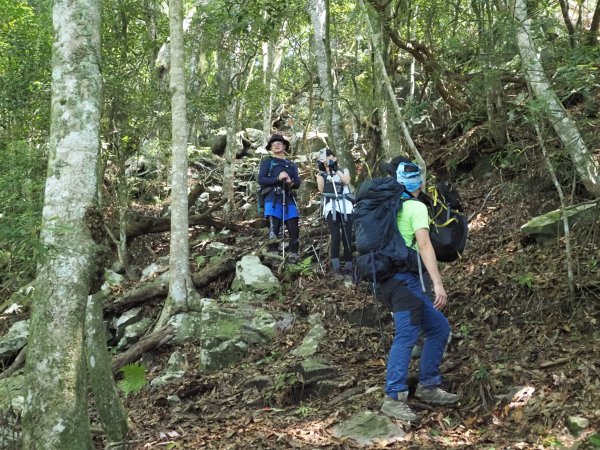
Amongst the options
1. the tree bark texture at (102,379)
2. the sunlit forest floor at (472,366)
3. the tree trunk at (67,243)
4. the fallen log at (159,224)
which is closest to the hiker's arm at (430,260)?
the sunlit forest floor at (472,366)

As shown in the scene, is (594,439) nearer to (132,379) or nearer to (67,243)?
(67,243)

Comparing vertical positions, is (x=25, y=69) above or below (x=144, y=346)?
above

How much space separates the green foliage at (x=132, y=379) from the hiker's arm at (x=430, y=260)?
451 centimetres

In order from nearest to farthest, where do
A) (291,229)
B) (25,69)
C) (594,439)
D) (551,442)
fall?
(594,439) → (551,442) → (291,229) → (25,69)

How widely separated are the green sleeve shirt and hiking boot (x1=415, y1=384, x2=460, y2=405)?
53.0 inches

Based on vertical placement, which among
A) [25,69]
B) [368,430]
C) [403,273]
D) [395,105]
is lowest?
[368,430]

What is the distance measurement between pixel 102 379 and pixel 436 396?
3273 mm

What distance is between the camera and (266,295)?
8.88 m

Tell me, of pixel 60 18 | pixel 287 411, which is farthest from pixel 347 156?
pixel 60 18

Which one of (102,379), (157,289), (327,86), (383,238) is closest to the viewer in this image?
(383,238)

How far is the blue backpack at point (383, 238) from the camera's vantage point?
16.2ft

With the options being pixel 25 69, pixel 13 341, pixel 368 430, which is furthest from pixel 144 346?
pixel 25 69

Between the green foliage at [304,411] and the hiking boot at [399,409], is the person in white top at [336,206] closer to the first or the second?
the green foliage at [304,411]

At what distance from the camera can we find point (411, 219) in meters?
4.99
